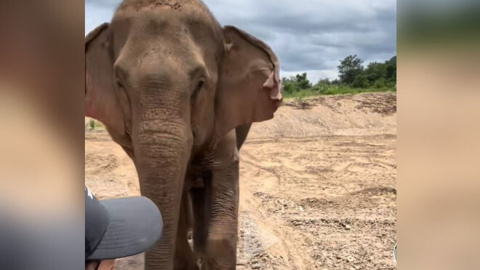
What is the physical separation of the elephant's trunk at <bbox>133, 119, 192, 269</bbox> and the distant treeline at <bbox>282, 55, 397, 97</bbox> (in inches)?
307

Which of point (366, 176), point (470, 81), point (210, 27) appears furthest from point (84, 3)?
point (366, 176)

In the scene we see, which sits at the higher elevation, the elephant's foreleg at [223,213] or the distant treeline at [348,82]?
the distant treeline at [348,82]

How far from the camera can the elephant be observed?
5.17ft

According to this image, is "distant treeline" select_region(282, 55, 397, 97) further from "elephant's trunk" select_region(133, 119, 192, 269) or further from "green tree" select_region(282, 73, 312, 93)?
"elephant's trunk" select_region(133, 119, 192, 269)

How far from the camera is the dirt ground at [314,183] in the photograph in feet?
10.8

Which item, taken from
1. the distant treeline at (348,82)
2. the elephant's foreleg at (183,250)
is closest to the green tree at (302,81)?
the distant treeline at (348,82)

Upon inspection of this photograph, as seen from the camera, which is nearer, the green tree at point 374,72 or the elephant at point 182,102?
the elephant at point 182,102

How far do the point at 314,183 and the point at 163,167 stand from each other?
203 inches

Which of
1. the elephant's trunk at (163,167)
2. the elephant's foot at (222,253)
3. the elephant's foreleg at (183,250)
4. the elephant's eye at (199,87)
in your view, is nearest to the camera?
the elephant's trunk at (163,167)

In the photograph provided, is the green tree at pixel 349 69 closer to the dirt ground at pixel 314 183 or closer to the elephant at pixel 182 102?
the dirt ground at pixel 314 183

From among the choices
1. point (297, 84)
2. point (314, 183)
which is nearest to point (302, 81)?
point (297, 84)

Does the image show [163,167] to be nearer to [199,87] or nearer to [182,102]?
[182,102]

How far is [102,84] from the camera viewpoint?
1.92 m

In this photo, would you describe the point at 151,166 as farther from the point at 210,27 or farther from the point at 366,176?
the point at 366,176
